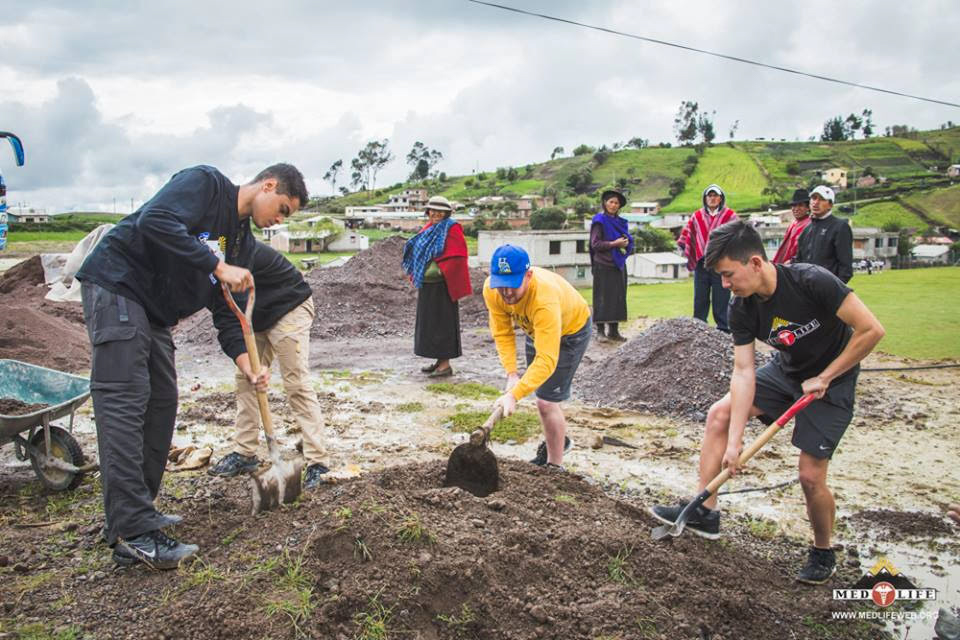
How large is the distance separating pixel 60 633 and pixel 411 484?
5.66 feet

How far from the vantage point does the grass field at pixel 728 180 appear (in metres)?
73.8

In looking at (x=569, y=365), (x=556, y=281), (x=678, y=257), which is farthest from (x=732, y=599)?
(x=678, y=257)

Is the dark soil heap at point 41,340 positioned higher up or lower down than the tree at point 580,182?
lower down

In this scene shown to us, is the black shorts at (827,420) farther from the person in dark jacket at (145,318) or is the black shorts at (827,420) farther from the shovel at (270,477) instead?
the person in dark jacket at (145,318)

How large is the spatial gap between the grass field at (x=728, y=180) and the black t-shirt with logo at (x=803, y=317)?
2659 inches

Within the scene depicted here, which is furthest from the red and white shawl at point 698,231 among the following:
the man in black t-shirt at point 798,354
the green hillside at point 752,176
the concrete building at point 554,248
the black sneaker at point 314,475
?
the green hillside at point 752,176

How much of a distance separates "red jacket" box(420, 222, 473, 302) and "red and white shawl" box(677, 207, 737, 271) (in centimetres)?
286

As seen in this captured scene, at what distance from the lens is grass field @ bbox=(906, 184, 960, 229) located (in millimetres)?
62906

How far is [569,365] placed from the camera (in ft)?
14.1

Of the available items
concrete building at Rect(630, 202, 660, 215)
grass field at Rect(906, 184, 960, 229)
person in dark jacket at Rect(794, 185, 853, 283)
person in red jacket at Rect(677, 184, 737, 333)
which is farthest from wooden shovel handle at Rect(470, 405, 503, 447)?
concrete building at Rect(630, 202, 660, 215)

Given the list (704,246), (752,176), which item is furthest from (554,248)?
(752,176)

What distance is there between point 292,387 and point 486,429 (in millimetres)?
1453

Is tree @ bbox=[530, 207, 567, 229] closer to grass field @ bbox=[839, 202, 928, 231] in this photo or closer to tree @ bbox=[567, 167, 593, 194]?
grass field @ bbox=[839, 202, 928, 231]

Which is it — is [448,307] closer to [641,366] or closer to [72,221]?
[641,366]
